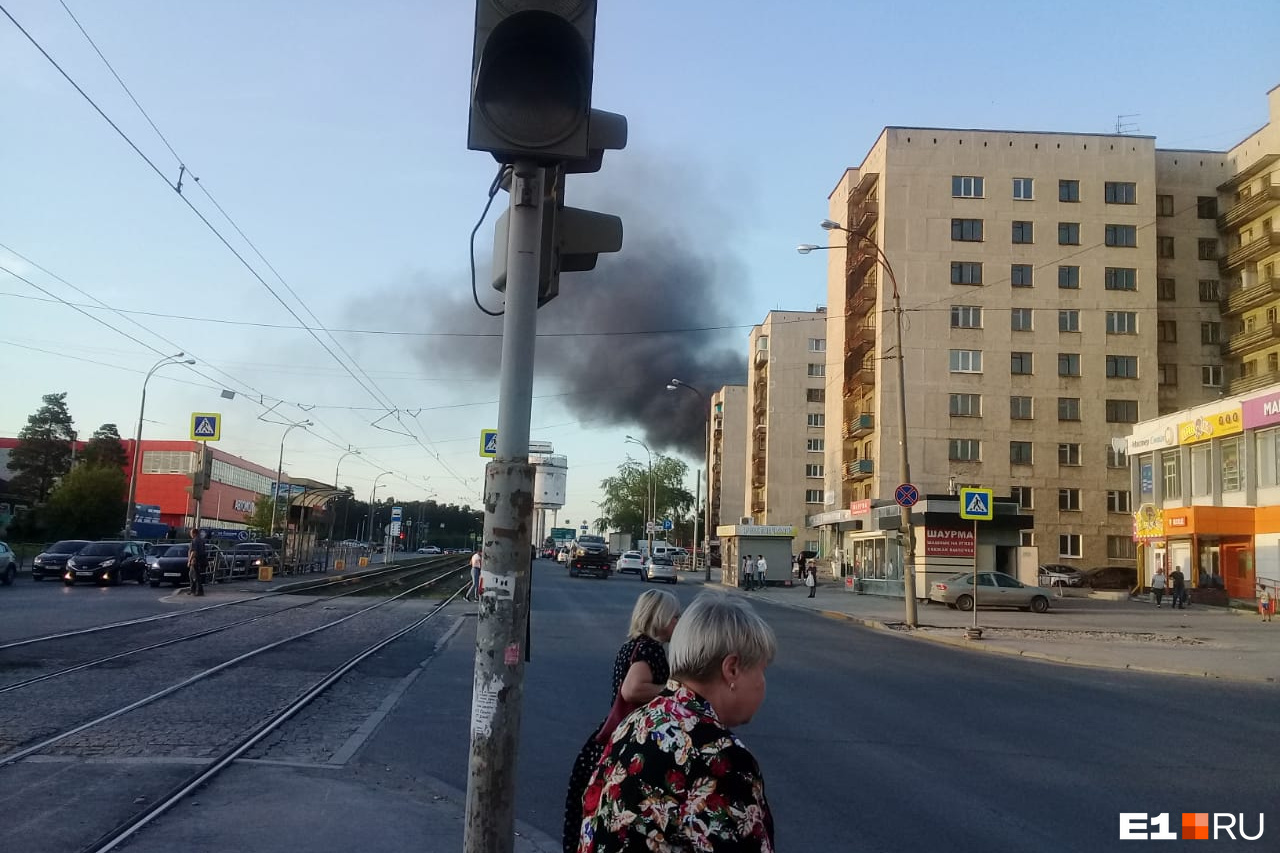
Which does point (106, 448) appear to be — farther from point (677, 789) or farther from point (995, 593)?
point (677, 789)

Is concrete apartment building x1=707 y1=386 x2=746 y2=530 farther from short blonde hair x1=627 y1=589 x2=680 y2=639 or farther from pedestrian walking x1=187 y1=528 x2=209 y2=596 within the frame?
short blonde hair x1=627 y1=589 x2=680 y2=639

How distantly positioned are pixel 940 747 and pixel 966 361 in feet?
161

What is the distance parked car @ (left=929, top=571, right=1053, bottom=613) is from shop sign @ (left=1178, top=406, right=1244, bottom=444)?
1335 centimetres

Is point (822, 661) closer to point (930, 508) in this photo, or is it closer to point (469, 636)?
point (469, 636)

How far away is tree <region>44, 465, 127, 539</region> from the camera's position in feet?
202

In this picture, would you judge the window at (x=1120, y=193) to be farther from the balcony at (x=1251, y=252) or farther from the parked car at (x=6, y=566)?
the parked car at (x=6, y=566)

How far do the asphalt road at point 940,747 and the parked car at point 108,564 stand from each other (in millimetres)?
22791

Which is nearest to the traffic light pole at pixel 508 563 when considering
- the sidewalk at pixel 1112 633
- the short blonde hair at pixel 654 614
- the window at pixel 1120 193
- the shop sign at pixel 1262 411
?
the short blonde hair at pixel 654 614

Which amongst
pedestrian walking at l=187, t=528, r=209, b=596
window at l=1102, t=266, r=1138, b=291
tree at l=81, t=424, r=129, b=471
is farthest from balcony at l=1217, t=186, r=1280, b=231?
tree at l=81, t=424, r=129, b=471

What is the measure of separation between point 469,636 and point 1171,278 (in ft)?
175

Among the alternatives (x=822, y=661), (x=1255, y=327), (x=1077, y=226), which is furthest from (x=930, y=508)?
(x=1255, y=327)

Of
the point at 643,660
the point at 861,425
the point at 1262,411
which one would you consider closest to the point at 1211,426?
the point at 1262,411

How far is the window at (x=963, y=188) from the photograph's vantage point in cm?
5488

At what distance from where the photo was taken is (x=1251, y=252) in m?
52.8
